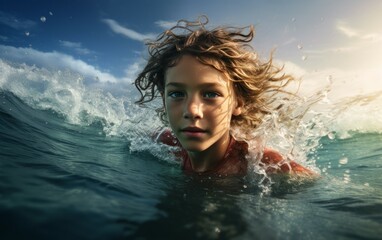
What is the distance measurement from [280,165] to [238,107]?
0.82 metres

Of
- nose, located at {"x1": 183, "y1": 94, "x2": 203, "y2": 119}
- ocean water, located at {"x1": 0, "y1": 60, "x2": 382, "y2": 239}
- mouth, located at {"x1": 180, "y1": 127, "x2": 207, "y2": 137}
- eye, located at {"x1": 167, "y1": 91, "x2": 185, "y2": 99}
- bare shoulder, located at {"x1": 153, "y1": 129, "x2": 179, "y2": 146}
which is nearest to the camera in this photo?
ocean water, located at {"x1": 0, "y1": 60, "x2": 382, "y2": 239}

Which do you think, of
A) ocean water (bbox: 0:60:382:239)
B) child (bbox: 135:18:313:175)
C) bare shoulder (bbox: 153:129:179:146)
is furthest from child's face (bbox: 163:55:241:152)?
bare shoulder (bbox: 153:129:179:146)

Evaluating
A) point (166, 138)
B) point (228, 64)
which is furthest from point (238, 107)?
point (166, 138)

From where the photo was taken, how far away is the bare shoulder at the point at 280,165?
367 cm

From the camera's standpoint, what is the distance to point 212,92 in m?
3.14

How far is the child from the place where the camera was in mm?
3090

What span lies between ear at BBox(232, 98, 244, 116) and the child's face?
1.39 feet

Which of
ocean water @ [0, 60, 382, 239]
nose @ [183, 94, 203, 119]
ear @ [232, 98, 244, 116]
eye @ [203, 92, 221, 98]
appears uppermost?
ear @ [232, 98, 244, 116]

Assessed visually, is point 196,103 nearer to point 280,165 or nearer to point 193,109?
point 193,109

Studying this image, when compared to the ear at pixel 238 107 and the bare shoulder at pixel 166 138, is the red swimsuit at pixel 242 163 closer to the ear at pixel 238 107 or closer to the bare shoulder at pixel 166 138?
the ear at pixel 238 107

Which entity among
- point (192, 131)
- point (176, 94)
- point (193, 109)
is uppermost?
point (176, 94)

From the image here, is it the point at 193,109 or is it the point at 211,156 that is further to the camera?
the point at 211,156

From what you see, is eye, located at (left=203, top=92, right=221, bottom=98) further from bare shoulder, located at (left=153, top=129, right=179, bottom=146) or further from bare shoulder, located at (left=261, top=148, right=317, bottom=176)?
bare shoulder, located at (left=153, top=129, right=179, bottom=146)

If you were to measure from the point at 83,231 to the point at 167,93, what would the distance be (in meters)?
1.97
